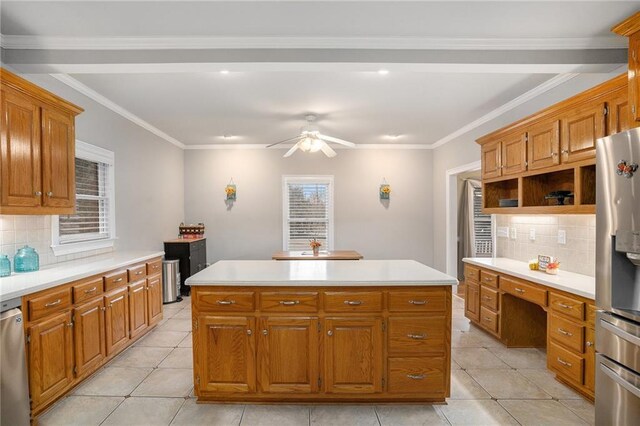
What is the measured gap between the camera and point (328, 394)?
239 cm

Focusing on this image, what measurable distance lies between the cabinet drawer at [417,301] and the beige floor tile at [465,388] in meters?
Result: 0.83

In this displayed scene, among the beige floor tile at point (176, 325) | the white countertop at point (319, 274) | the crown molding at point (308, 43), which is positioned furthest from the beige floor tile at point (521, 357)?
the beige floor tile at point (176, 325)

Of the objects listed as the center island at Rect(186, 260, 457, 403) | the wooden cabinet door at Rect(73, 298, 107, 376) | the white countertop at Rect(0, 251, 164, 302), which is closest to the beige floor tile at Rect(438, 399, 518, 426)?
the center island at Rect(186, 260, 457, 403)

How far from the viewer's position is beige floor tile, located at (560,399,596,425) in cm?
234

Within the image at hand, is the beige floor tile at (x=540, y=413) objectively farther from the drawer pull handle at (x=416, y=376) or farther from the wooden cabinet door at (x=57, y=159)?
the wooden cabinet door at (x=57, y=159)

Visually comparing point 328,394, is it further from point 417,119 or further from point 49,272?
point 417,119

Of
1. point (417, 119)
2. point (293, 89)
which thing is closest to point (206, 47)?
point (293, 89)

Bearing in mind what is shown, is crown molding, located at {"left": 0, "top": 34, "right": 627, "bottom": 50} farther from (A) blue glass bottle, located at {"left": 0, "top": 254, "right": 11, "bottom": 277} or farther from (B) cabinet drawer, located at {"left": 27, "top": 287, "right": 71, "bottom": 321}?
(B) cabinet drawer, located at {"left": 27, "top": 287, "right": 71, "bottom": 321}

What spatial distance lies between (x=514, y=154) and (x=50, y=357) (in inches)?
180

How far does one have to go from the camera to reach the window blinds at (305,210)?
21.6 ft

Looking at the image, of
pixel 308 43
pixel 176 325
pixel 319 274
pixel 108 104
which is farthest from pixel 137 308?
pixel 308 43

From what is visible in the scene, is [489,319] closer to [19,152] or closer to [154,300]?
[154,300]

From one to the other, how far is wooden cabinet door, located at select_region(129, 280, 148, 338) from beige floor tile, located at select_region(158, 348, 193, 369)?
1.66ft

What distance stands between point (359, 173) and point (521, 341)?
398cm
